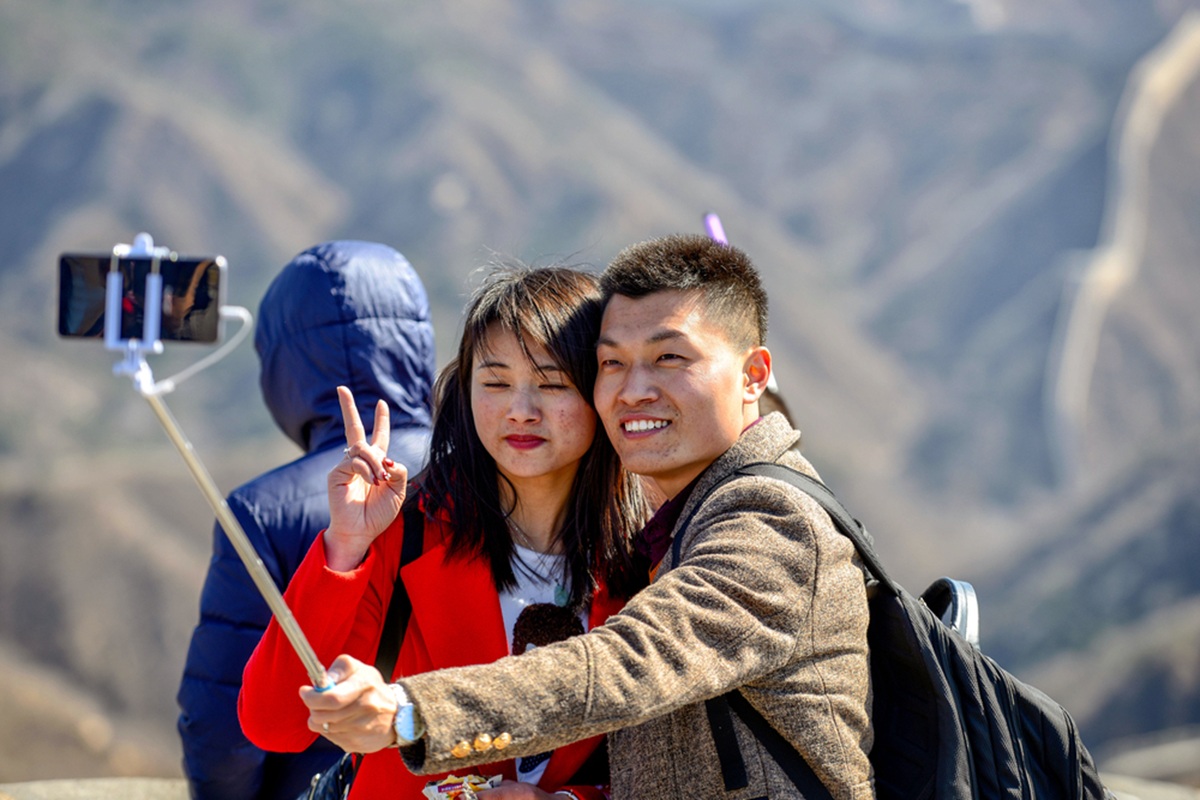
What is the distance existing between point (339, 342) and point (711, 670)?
1541mm

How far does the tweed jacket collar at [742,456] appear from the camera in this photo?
1.68m

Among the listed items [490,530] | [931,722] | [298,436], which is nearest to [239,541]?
[490,530]

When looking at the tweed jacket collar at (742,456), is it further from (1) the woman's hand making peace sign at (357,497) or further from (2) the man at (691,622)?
(1) the woman's hand making peace sign at (357,497)

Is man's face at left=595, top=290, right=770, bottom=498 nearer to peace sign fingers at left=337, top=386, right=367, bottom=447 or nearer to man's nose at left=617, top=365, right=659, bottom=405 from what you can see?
man's nose at left=617, top=365, right=659, bottom=405

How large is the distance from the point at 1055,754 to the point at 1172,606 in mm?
9141

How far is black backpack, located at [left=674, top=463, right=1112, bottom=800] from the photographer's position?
5.01 ft

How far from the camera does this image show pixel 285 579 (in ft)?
7.79

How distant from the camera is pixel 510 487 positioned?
A: 1974 millimetres

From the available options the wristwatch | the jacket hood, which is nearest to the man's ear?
the wristwatch

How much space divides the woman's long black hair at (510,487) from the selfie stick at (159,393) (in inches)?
23.9

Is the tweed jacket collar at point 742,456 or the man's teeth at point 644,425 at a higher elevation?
the man's teeth at point 644,425

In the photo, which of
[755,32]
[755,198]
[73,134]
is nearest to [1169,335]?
[755,198]

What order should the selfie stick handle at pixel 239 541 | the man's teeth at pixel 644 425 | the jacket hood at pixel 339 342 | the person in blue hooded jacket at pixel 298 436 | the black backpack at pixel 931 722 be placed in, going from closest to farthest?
the selfie stick handle at pixel 239 541 → the black backpack at pixel 931 722 → the man's teeth at pixel 644 425 → the person in blue hooded jacket at pixel 298 436 → the jacket hood at pixel 339 342

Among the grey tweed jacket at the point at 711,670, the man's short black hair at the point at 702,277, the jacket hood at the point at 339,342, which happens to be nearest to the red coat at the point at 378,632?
the grey tweed jacket at the point at 711,670
